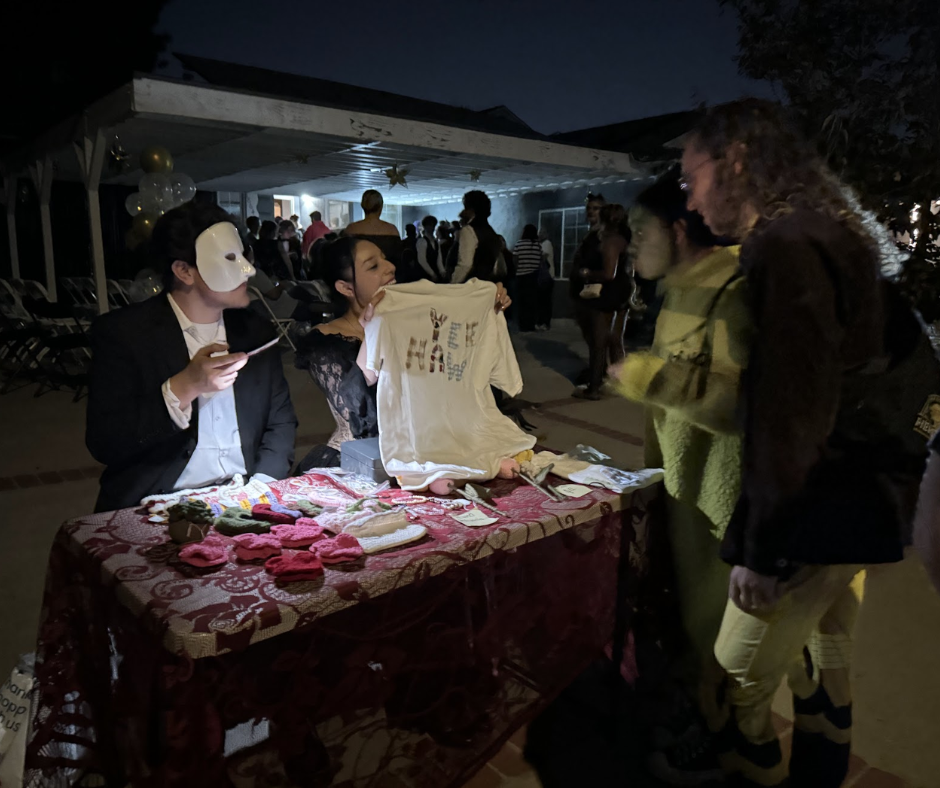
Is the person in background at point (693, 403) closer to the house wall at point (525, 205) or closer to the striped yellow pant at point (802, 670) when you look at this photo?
the striped yellow pant at point (802, 670)

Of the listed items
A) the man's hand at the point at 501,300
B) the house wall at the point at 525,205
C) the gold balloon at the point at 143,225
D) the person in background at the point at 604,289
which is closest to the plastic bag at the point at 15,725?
the man's hand at the point at 501,300

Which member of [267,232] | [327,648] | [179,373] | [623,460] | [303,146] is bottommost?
[623,460]

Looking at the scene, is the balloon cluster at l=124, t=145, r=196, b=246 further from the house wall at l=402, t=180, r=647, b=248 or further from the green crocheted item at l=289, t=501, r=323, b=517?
the house wall at l=402, t=180, r=647, b=248

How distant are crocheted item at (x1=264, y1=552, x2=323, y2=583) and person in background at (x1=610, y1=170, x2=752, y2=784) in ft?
2.99

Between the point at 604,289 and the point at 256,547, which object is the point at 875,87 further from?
the point at 256,547

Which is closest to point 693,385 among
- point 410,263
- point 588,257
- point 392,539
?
point 392,539

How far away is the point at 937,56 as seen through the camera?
7.15 metres

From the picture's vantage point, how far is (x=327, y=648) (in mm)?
1837

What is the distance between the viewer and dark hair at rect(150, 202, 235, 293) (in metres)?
2.16

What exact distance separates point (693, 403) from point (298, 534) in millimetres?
1068

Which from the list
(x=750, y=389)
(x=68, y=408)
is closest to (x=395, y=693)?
(x=750, y=389)

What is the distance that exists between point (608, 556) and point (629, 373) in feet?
2.50

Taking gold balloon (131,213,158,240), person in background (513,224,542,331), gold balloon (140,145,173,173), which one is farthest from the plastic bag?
person in background (513,224,542,331)

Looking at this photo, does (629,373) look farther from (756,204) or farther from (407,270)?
(407,270)
